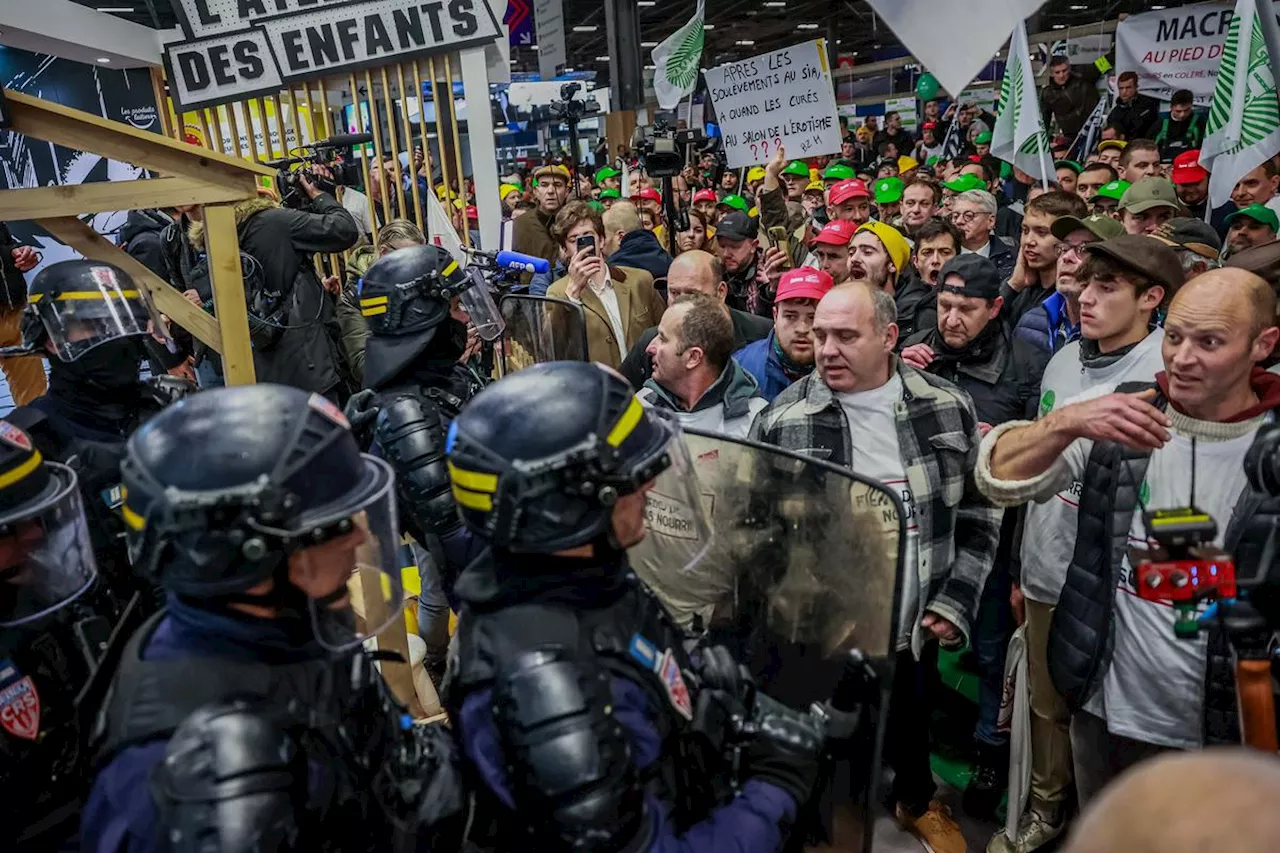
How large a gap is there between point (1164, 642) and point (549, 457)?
66.4 inches

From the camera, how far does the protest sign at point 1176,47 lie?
901cm

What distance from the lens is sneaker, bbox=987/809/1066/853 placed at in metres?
3.12

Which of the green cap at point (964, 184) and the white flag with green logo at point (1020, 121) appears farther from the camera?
the green cap at point (964, 184)

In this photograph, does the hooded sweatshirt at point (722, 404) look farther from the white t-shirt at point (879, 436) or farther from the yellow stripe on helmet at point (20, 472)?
the yellow stripe on helmet at point (20, 472)

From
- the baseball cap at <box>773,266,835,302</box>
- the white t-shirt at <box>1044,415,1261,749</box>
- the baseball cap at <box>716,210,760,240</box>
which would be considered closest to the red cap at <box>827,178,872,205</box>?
the baseball cap at <box>716,210,760,240</box>

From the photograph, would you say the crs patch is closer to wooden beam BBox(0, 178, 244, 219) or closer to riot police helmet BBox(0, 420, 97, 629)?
riot police helmet BBox(0, 420, 97, 629)

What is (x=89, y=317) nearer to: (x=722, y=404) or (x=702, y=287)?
(x=722, y=404)

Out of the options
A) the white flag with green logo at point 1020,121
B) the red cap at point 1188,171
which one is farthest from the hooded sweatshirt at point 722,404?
the red cap at point 1188,171

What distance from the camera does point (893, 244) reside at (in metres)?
4.96

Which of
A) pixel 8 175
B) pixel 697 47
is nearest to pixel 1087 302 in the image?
pixel 697 47

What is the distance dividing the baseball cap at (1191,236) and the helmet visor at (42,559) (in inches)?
156

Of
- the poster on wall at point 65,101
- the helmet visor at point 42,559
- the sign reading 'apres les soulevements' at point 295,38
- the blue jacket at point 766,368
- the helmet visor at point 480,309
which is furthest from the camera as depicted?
the poster on wall at point 65,101

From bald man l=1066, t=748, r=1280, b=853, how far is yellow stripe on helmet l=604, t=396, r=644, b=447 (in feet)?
3.21

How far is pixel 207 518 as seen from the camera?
150cm
